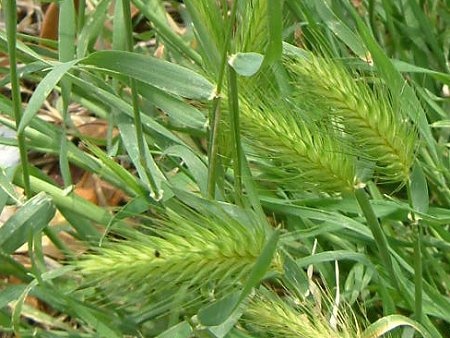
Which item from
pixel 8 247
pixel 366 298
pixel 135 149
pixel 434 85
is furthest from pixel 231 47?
pixel 434 85

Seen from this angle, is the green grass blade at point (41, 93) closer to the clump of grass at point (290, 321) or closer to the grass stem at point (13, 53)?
the grass stem at point (13, 53)

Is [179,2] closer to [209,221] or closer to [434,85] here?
[434,85]

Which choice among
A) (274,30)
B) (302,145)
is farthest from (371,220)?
(274,30)

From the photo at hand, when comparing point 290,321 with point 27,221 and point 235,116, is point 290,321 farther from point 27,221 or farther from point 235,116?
point 27,221

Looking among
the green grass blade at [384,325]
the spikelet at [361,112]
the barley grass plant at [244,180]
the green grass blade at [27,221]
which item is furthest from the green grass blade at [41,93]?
the green grass blade at [384,325]

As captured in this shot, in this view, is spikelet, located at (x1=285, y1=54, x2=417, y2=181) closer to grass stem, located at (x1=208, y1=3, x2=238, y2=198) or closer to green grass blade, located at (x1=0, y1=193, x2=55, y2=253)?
grass stem, located at (x1=208, y1=3, x2=238, y2=198)

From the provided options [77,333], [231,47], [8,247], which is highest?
[231,47]
